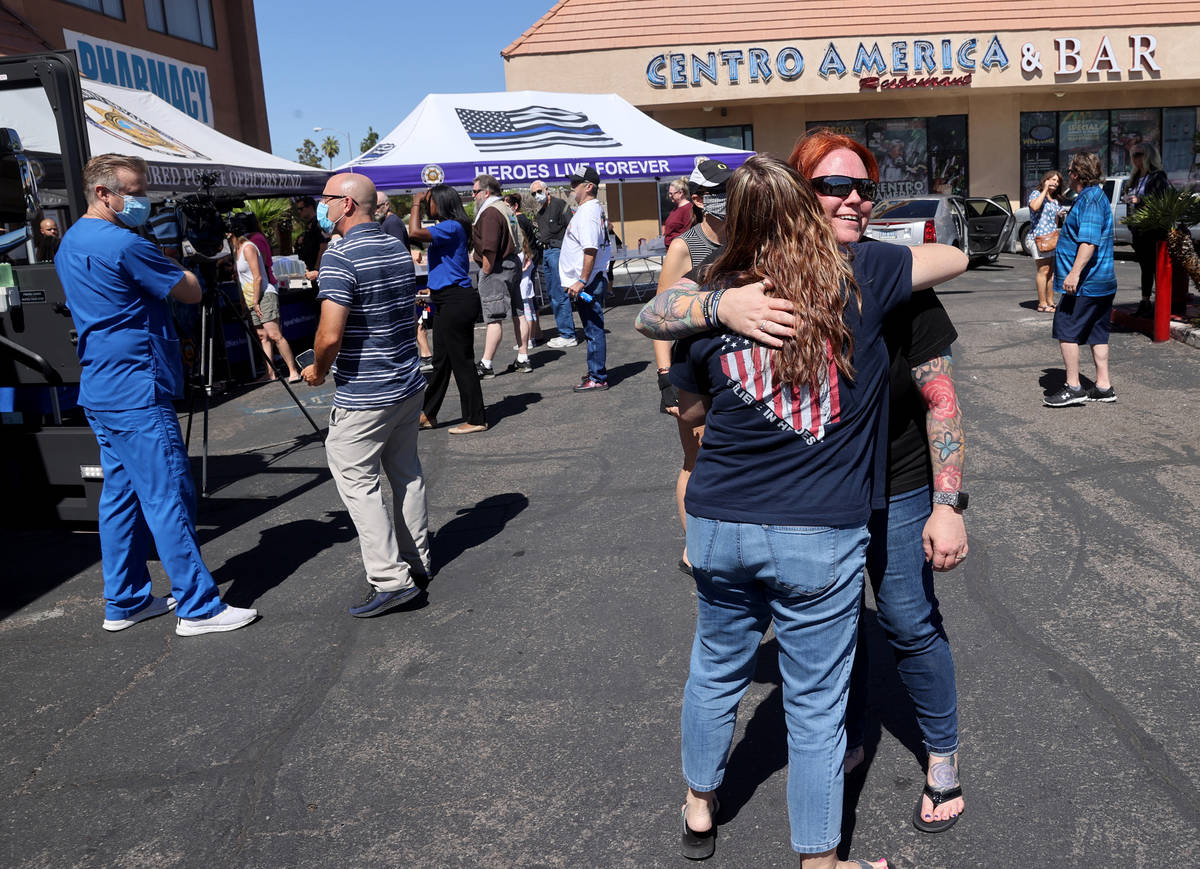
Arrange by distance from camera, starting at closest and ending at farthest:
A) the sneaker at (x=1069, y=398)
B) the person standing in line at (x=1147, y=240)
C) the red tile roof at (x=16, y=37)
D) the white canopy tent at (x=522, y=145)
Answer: the sneaker at (x=1069, y=398)
the person standing in line at (x=1147, y=240)
the white canopy tent at (x=522, y=145)
the red tile roof at (x=16, y=37)

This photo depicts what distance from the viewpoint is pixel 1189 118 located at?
90.9 feet

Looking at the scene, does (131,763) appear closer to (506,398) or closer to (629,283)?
(506,398)

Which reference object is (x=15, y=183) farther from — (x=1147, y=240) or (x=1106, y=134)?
(x=1106, y=134)

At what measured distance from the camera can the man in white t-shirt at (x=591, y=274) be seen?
9.27m

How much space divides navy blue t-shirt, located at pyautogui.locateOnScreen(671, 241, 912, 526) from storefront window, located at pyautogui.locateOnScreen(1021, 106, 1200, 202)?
28274mm

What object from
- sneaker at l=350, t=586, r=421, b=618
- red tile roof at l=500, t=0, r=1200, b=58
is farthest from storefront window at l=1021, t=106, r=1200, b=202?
sneaker at l=350, t=586, r=421, b=618

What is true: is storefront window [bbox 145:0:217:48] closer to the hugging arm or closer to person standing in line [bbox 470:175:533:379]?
person standing in line [bbox 470:175:533:379]

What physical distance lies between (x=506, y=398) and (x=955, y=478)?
7.25 meters

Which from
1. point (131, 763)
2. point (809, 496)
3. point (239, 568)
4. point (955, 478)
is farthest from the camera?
point (239, 568)

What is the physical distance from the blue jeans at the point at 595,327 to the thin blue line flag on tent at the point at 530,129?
22.1 ft

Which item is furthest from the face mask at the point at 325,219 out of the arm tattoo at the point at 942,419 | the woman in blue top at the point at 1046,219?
the woman in blue top at the point at 1046,219

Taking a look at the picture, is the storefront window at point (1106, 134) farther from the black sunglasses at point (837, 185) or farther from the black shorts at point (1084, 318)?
the black sunglasses at point (837, 185)

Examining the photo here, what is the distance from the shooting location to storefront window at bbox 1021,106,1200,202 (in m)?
27.6

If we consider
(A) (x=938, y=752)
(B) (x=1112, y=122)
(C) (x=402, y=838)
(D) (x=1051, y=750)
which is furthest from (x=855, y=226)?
(B) (x=1112, y=122)
